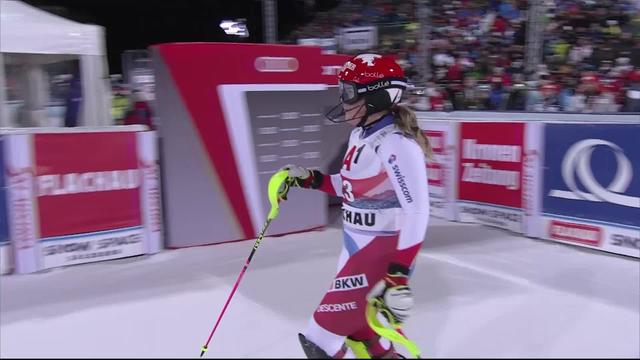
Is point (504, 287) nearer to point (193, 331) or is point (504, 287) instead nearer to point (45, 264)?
point (193, 331)

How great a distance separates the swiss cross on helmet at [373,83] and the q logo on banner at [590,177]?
342cm

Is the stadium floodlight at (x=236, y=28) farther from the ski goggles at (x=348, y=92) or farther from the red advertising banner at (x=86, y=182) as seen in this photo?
the ski goggles at (x=348, y=92)

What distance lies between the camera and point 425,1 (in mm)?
10422

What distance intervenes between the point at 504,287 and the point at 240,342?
2023mm

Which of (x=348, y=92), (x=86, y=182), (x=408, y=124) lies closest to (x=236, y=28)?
(x=86, y=182)

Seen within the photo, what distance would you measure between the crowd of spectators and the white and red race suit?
5.36 metres

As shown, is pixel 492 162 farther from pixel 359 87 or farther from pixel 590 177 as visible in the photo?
pixel 359 87

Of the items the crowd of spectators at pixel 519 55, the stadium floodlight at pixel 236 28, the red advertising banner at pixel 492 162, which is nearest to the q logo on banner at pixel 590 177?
the red advertising banner at pixel 492 162

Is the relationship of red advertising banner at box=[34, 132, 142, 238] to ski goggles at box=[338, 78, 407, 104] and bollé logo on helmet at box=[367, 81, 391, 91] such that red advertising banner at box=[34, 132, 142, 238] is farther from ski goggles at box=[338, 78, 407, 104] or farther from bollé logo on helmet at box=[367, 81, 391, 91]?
bollé logo on helmet at box=[367, 81, 391, 91]

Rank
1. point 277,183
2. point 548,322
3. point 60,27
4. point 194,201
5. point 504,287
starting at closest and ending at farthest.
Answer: point 277,183 < point 548,322 < point 504,287 < point 194,201 < point 60,27

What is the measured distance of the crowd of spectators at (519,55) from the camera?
25.0 ft

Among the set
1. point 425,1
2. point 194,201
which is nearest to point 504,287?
point 194,201

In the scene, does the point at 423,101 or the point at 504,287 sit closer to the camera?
the point at 504,287

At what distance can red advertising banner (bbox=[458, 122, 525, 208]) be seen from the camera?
5797mm
